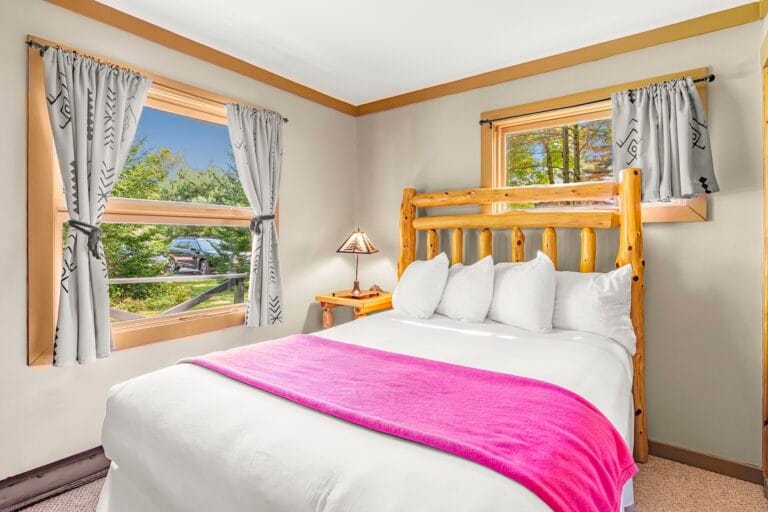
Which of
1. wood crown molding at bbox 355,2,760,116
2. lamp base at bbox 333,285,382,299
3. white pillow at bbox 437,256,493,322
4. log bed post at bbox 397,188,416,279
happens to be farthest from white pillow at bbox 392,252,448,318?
wood crown molding at bbox 355,2,760,116

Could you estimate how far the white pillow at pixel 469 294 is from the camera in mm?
2549

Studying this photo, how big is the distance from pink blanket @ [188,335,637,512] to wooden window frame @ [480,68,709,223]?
161 centimetres

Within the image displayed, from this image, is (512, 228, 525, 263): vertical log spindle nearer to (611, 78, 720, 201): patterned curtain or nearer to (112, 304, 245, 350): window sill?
(611, 78, 720, 201): patterned curtain

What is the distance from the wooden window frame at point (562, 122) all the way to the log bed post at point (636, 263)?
7.8 inches

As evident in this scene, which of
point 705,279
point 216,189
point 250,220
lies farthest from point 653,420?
point 216,189

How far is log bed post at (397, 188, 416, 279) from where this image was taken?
3410 millimetres

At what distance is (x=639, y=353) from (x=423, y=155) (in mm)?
2095

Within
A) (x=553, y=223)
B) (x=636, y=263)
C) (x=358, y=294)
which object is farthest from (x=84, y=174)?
(x=636, y=263)

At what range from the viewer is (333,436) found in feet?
3.81

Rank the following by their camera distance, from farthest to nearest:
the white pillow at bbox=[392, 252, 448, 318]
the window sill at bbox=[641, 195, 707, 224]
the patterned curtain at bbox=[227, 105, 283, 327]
Answer: the patterned curtain at bbox=[227, 105, 283, 327] < the white pillow at bbox=[392, 252, 448, 318] < the window sill at bbox=[641, 195, 707, 224]

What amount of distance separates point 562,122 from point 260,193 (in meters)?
2.18

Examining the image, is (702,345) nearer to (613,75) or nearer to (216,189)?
(613,75)

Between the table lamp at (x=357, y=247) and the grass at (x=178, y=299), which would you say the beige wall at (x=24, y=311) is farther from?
the table lamp at (x=357, y=247)

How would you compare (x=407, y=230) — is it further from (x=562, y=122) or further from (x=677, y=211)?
(x=677, y=211)
